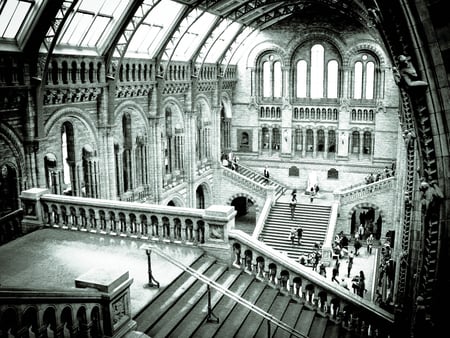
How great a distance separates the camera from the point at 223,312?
777cm

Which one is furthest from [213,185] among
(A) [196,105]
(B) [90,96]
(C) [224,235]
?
(C) [224,235]

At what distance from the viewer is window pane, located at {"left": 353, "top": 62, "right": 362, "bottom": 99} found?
33375mm

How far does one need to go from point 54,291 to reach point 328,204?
91.0 feet

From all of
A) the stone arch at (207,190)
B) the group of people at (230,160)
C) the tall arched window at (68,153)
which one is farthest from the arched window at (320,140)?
the tall arched window at (68,153)

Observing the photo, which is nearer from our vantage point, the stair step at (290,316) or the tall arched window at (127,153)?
the stair step at (290,316)

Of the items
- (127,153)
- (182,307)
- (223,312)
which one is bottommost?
(223,312)

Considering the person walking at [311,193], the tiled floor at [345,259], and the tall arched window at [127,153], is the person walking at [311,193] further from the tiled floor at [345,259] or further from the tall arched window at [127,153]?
the tall arched window at [127,153]

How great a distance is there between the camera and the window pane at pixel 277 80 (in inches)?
1391

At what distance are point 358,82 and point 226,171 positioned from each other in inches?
437

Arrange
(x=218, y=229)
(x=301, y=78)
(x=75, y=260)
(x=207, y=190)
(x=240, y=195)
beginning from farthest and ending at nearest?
1. (x=301, y=78)
2. (x=240, y=195)
3. (x=207, y=190)
4. (x=218, y=229)
5. (x=75, y=260)

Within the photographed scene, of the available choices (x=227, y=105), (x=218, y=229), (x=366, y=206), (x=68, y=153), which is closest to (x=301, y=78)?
(x=227, y=105)

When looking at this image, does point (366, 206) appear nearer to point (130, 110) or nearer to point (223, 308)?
point (130, 110)

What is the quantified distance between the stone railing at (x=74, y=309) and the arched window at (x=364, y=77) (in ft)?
99.0

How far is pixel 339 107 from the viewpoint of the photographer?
34062 millimetres
